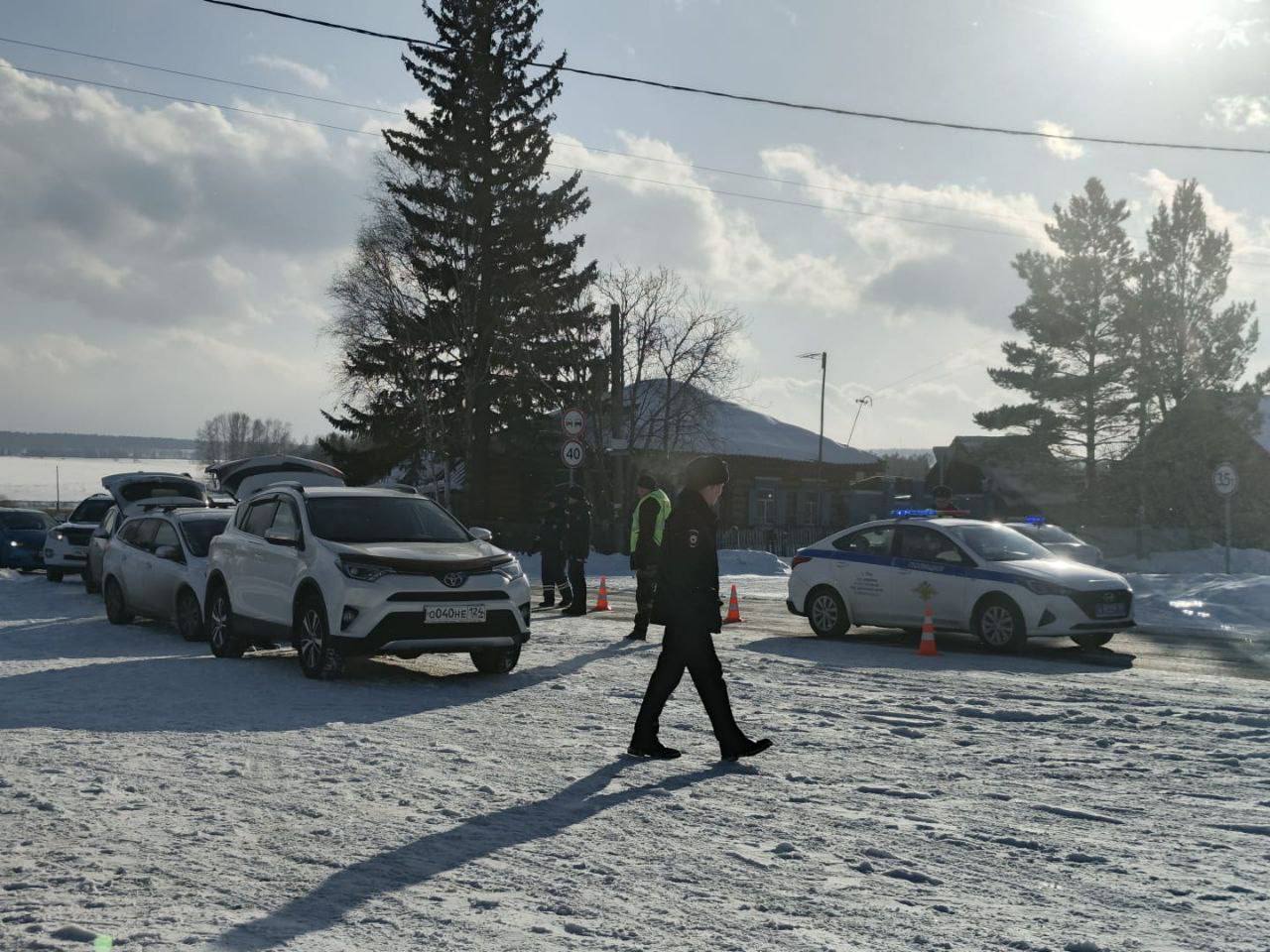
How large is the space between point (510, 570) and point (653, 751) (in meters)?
3.83

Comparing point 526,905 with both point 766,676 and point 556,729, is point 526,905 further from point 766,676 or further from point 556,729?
point 766,676

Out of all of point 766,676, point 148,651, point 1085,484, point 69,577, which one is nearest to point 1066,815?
point 766,676

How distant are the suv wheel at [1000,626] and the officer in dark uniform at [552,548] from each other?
20.9ft

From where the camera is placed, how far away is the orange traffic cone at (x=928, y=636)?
45.3ft

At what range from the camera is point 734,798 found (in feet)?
22.3

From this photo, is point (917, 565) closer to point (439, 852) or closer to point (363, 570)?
point (363, 570)

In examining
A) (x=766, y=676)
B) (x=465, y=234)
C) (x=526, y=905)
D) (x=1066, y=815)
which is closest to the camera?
(x=526, y=905)

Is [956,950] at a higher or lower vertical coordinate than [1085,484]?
lower

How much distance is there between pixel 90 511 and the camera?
28688 mm

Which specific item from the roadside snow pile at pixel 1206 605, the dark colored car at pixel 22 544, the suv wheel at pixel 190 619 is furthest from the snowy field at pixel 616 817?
the dark colored car at pixel 22 544

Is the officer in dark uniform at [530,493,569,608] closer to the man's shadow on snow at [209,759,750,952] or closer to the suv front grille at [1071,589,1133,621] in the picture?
the suv front grille at [1071,589,1133,621]

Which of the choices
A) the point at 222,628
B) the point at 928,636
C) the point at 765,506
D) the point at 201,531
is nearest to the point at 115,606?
the point at 201,531

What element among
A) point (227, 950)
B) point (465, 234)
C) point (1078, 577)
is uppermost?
point (465, 234)

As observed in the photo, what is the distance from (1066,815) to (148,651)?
1047 centimetres
